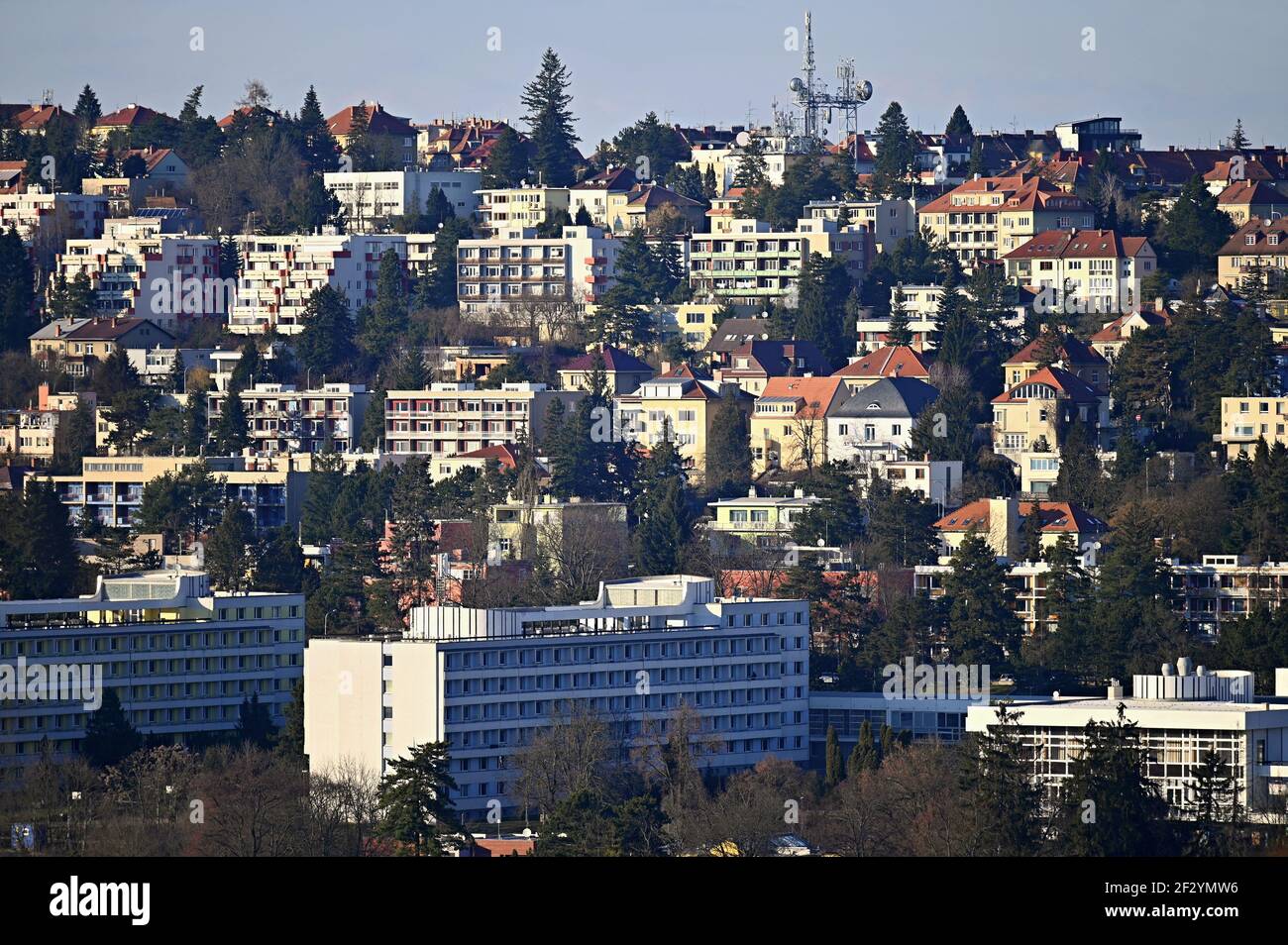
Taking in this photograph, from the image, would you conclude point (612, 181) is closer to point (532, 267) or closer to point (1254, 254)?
point (532, 267)

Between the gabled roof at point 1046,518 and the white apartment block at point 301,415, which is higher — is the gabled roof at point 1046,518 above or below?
below

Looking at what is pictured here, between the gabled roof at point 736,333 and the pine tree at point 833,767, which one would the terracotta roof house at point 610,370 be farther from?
the pine tree at point 833,767

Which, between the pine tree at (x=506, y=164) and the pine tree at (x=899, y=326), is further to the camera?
the pine tree at (x=506, y=164)

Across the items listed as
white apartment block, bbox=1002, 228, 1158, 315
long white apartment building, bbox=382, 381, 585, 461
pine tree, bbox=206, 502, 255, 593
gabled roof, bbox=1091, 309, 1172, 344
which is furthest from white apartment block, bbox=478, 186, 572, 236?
pine tree, bbox=206, 502, 255, 593

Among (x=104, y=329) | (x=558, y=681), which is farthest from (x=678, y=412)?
(x=558, y=681)

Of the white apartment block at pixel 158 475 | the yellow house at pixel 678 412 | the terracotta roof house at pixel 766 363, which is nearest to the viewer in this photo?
the white apartment block at pixel 158 475

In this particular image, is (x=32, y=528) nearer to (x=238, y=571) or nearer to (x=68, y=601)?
(x=238, y=571)

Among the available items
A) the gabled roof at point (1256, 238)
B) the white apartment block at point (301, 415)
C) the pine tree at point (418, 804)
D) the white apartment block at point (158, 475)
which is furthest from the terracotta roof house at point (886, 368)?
the pine tree at point (418, 804)

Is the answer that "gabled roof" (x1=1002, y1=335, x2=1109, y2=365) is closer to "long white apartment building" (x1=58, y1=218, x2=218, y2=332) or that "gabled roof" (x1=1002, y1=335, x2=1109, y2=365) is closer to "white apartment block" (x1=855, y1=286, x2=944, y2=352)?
"white apartment block" (x1=855, y1=286, x2=944, y2=352)
